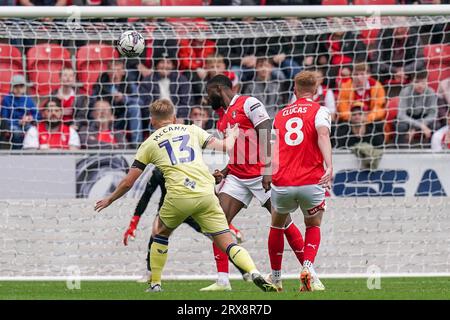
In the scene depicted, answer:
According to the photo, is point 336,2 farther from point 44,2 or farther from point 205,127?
point 44,2

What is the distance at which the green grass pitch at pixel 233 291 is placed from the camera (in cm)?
937

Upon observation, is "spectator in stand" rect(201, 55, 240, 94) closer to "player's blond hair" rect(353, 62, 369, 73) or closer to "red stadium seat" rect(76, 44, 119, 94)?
"red stadium seat" rect(76, 44, 119, 94)

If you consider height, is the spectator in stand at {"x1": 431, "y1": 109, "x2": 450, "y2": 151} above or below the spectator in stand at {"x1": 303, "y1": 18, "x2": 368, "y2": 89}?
below

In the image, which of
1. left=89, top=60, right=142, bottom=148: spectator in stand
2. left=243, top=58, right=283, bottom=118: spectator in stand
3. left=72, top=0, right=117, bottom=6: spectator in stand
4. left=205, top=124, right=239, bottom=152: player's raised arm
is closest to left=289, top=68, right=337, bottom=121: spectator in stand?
left=243, top=58, right=283, bottom=118: spectator in stand

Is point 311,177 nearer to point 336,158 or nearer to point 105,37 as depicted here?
→ point 336,158

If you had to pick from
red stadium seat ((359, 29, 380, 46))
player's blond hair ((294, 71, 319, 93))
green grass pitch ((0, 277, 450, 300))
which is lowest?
green grass pitch ((0, 277, 450, 300))

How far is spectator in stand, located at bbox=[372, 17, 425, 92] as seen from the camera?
1504 centimetres

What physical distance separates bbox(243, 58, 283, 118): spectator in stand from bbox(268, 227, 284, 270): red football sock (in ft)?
15.4

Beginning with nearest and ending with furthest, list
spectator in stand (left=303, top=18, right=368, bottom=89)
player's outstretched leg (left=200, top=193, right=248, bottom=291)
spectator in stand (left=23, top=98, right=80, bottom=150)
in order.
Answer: player's outstretched leg (left=200, top=193, right=248, bottom=291), spectator in stand (left=23, top=98, right=80, bottom=150), spectator in stand (left=303, top=18, right=368, bottom=89)

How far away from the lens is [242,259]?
9.43m

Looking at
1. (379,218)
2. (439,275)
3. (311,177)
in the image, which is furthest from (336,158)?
(311,177)

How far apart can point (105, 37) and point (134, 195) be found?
7.10 ft

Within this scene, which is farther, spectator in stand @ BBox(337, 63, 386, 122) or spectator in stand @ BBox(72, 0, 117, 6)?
spectator in stand @ BBox(72, 0, 117, 6)

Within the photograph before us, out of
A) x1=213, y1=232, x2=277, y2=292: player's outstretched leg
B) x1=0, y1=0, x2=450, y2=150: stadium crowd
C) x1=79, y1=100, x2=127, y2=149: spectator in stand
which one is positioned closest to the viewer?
x1=213, y1=232, x2=277, y2=292: player's outstretched leg
